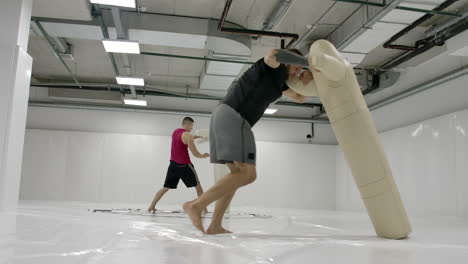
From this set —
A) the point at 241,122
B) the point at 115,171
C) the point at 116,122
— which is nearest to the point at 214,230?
the point at 241,122

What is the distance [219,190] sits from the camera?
2.40m

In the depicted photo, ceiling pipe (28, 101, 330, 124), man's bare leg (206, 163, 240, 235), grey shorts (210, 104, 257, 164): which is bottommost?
man's bare leg (206, 163, 240, 235)

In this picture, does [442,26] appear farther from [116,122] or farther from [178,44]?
[116,122]

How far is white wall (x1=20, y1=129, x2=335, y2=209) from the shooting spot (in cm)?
1005

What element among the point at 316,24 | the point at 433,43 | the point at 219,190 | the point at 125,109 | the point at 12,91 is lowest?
the point at 219,190

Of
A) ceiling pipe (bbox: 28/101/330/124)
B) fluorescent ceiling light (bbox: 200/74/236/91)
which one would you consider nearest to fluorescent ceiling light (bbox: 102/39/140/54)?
fluorescent ceiling light (bbox: 200/74/236/91)

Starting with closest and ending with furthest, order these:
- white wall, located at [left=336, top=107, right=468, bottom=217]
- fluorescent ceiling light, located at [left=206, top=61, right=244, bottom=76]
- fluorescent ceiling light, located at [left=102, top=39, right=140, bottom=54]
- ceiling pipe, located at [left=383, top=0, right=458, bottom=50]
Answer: ceiling pipe, located at [left=383, top=0, right=458, bottom=50] < fluorescent ceiling light, located at [left=102, top=39, right=140, bottom=54] < white wall, located at [left=336, top=107, right=468, bottom=217] < fluorescent ceiling light, located at [left=206, top=61, right=244, bottom=76]

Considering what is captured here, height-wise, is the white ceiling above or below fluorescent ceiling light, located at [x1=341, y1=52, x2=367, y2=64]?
above

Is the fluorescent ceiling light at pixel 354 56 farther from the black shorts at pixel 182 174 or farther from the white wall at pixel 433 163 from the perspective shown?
the black shorts at pixel 182 174

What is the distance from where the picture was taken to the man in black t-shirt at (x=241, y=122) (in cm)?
239

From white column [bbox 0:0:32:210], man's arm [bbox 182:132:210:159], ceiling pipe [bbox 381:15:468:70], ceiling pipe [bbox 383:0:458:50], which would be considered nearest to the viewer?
white column [bbox 0:0:32:210]

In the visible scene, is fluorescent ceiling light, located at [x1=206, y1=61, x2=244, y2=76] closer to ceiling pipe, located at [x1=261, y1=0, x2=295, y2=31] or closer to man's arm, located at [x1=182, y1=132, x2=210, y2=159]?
ceiling pipe, located at [x1=261, y1=0, x2=295, y2=31]

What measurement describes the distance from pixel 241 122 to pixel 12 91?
2.96 m

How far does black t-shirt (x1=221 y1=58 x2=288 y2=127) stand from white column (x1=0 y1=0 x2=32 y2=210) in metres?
2.77
